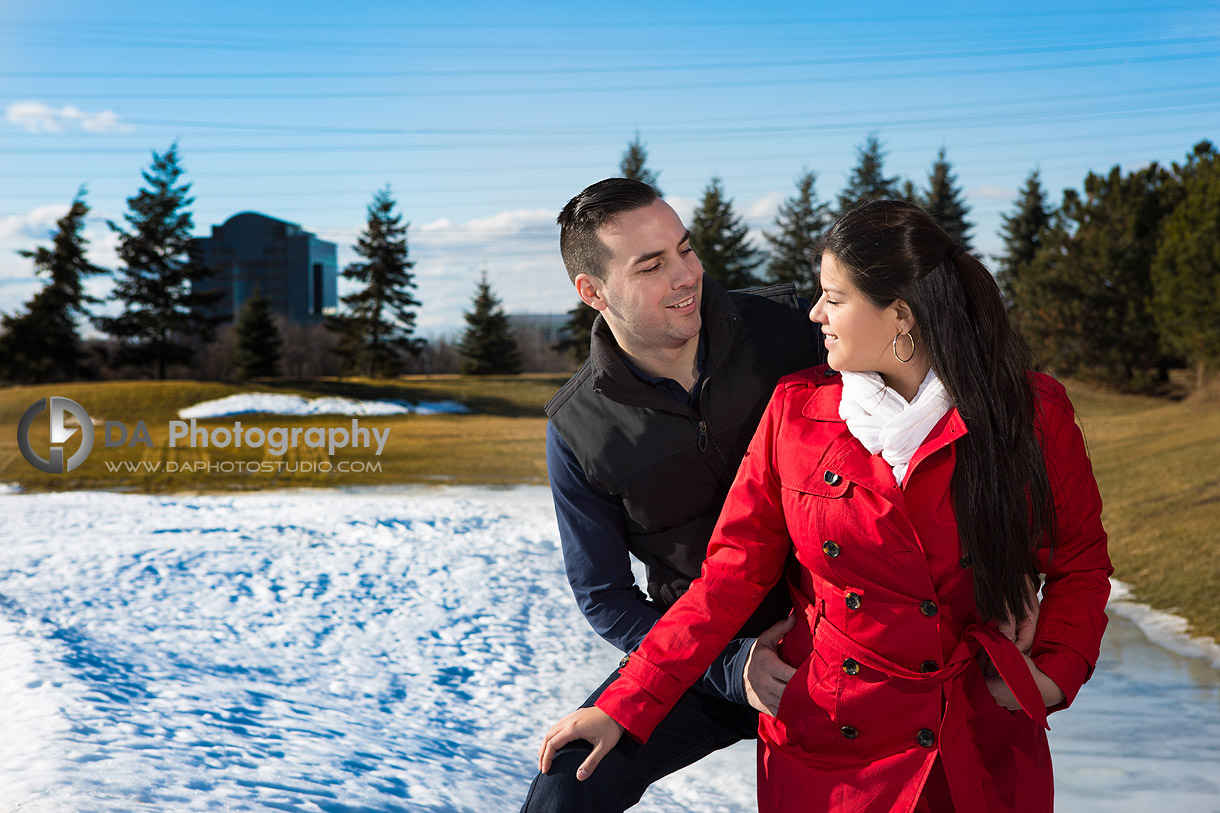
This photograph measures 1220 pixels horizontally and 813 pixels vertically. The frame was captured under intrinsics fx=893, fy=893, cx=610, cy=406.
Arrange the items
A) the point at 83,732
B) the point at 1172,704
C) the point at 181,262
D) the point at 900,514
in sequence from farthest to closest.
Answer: the point at 181,262 < the point at 1172,704 < the point at 83,732 < the point at 900,514

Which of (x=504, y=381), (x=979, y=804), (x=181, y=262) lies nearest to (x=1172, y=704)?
(x=979, y=804)

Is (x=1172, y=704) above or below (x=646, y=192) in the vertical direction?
below

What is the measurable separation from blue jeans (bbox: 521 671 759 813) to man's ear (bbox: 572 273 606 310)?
33.2 inches

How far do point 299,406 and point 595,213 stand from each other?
1443 centimetres

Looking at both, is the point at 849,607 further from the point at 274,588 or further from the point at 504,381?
the point at 504,381

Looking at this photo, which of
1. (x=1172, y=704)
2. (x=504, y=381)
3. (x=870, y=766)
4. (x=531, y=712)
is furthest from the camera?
(x=504, y=381)

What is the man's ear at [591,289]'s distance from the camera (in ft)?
6.88

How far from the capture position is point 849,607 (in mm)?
1483

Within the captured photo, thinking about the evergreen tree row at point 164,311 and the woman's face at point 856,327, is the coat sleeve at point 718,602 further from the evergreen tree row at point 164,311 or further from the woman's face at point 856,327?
the evergreen tree row at point 164,311

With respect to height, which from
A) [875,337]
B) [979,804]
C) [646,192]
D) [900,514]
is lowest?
[979,804]

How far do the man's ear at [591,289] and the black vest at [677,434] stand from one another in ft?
0.30

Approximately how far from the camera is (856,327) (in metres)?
1.46

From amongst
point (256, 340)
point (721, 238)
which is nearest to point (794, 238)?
point (721, 238)

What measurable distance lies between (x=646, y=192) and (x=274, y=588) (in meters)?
4.61
